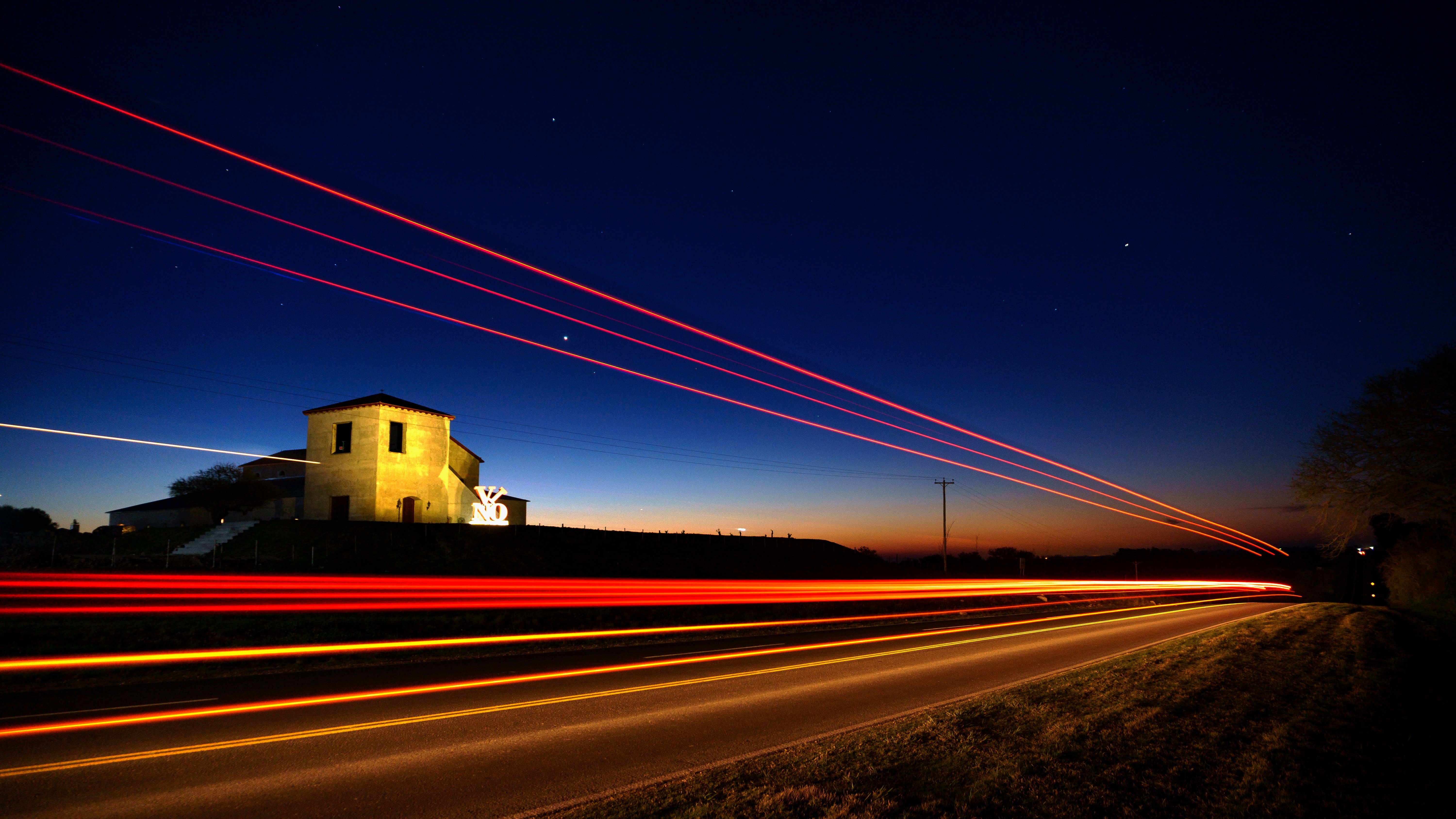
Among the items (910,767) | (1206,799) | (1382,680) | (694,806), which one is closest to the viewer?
(694,806)

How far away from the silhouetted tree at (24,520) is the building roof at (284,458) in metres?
20.0

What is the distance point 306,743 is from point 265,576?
20.7m

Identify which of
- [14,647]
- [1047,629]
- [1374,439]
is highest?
[1374,439]

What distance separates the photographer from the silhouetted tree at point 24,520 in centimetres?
6456

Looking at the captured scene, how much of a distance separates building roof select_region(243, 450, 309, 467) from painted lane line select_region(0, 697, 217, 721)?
1588 inches

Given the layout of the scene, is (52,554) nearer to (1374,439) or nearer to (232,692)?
(232,692)

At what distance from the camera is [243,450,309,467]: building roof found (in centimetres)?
5566

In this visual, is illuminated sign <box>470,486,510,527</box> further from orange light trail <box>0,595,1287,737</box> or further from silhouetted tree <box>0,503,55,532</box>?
silhouetted tree <box>0,503,55,532</box>

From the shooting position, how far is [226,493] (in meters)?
46.7

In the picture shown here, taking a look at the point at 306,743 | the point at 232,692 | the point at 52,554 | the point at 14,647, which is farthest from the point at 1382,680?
the point at 52,554

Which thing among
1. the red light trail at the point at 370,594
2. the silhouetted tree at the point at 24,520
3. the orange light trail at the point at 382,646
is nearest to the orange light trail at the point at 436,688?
the orange light trail at the point at 382,646

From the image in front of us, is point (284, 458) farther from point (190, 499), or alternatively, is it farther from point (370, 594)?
point (370, 594)

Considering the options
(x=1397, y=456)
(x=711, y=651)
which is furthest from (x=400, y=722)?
(x=1397, y=456)

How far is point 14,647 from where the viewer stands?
1467 cm
